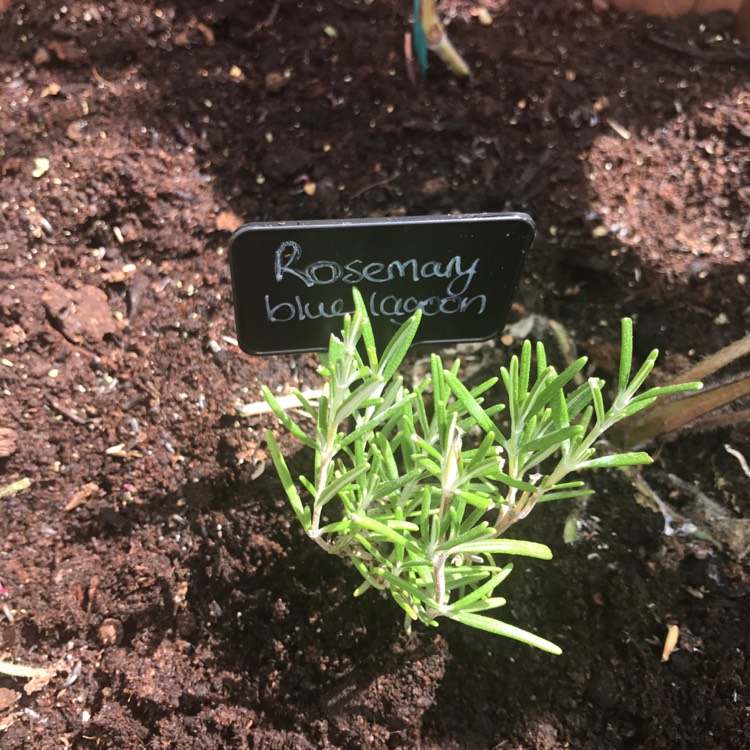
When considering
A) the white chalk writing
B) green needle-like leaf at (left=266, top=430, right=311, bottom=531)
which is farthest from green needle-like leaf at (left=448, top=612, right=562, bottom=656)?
the white chalk writing

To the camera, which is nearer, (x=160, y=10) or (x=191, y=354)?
(x=191, y=354)

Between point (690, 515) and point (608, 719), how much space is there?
0.34m

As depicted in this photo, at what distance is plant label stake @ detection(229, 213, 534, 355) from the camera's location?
3.01ft

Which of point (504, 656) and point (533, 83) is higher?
point (533, 83)

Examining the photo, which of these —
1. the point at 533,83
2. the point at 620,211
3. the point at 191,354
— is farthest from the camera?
the point at 533,83

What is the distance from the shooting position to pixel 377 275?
3.25ft

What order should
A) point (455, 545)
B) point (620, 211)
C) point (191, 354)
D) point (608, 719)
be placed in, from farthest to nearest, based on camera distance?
point (620, 211) < point (191, 354) < point (608, 719) < point (455, 545)

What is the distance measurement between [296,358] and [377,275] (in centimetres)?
34

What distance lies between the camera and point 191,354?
1.24m

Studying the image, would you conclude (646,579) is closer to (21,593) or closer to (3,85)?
(21,593)

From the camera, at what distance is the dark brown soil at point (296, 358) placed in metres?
0.98

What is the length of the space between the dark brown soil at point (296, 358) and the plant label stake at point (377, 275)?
24 centimetres

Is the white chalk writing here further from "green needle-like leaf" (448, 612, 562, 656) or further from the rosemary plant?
"green needle-like leaf" (448, 612, 562, 656)

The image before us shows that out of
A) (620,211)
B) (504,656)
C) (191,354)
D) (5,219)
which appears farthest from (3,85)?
(504,656)
